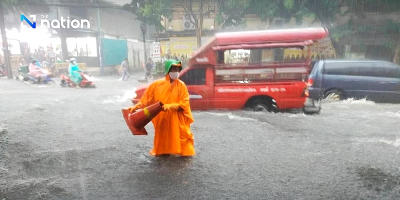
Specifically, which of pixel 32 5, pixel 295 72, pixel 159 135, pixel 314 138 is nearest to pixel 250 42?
pixel 295 72

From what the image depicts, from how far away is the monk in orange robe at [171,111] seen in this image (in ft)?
13.6

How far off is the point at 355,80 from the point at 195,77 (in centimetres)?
556

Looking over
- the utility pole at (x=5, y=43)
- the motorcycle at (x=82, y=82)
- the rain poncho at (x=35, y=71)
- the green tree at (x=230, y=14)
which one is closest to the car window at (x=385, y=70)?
the green tree at (x=230, y=14)

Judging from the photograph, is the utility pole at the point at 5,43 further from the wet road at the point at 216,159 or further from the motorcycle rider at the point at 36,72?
the wet road at the point at 216,159

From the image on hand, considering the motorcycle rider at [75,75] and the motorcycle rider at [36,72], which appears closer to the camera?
the motorcycle rider at [75,75]

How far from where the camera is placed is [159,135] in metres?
4.46

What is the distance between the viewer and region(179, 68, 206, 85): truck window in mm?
7520

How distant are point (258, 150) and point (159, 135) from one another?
1788mm

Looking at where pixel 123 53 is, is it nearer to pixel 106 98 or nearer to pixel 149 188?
pixel 106 98

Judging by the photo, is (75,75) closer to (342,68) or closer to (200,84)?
(200,84)

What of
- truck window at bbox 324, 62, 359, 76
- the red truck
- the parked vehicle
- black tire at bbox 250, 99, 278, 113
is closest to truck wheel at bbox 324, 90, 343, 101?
the parked vehicle

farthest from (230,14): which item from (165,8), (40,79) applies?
(40,79)

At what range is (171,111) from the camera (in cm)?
429

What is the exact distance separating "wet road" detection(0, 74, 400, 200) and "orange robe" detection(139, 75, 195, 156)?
0.23 meters
